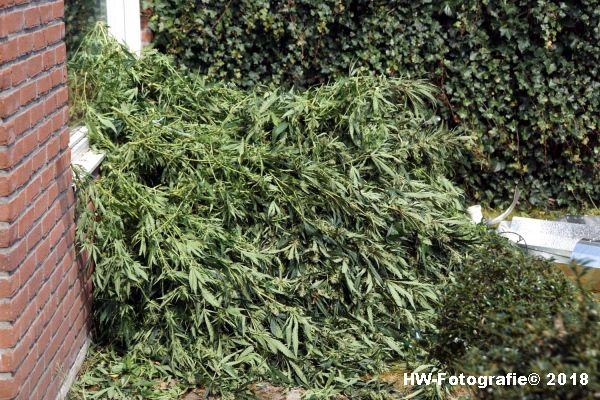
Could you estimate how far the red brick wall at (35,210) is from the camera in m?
3.34

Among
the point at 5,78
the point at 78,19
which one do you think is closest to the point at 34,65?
the point at 5,78

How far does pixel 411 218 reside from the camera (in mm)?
5207

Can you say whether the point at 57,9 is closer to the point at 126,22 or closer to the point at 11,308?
the point at 11,308

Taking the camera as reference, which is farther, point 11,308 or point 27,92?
point 27,92

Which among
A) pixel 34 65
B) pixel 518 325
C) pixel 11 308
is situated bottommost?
pixel 11 308

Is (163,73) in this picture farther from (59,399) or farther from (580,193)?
(580,193)

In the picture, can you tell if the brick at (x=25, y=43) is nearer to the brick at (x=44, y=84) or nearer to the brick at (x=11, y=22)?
the brick at (x=11, y=22)

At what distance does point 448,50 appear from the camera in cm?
697

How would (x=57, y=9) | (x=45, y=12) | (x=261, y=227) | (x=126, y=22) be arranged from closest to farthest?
1. (x=45, y=12)
2. (x=57, y=9)
3. (x=261, y=227)
4. (x=126, y=22)

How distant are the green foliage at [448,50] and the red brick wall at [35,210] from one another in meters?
2.84

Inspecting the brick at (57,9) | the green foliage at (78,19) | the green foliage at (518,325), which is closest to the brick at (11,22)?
the brick at (57,9)

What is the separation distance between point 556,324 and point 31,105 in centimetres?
231

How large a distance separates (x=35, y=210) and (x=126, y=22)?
3.38 m

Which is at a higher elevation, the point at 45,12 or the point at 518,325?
the point at 45,12
